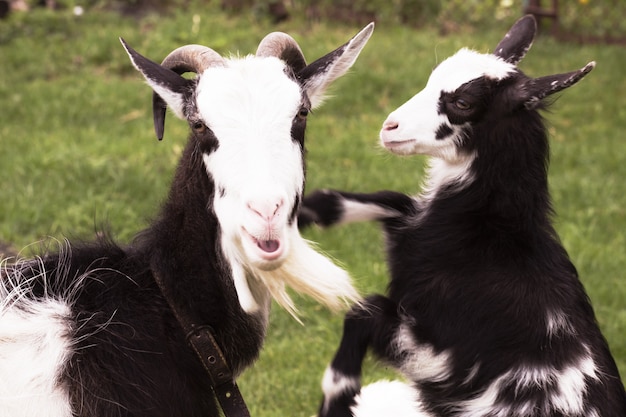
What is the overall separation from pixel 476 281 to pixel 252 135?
1.09 m

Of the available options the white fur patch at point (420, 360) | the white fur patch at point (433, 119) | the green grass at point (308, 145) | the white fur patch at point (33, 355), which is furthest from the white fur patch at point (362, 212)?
the white fur patch at point (33, 355)

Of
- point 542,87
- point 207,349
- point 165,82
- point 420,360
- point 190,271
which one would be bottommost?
point 420,360

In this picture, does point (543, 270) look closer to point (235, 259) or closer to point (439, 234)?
point (439, 234)

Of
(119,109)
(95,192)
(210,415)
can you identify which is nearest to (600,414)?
(210,415)

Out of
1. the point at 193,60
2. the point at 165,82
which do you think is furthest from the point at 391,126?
the point at 165,82

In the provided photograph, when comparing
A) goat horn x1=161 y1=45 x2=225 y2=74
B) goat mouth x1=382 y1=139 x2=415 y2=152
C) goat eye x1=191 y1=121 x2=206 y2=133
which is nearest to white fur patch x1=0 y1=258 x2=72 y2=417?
goat eye x1=191 y1=121 x2=206 y2=133

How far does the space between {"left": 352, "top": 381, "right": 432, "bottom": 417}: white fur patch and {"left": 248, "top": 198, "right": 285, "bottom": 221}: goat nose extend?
3.76 ft

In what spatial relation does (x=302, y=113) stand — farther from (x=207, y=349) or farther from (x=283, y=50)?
(x=207, y=349)

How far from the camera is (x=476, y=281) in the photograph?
3.32 m

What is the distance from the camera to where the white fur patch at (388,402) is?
3.44 m

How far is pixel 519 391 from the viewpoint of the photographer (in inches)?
124

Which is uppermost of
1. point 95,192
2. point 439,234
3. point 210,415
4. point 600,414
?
point 439,234

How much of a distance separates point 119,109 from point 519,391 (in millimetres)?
5622

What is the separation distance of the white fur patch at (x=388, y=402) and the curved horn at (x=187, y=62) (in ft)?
4.12
